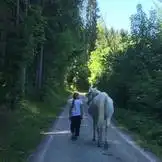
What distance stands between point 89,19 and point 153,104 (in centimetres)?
5912

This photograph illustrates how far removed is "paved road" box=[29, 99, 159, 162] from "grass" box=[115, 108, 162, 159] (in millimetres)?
535

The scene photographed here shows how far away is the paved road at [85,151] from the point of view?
49.5 feet

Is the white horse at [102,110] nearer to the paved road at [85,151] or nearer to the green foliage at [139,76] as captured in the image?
the paved road at [85,151]

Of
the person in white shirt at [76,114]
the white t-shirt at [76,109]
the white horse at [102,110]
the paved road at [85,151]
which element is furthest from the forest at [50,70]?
the white horse at [102,110]

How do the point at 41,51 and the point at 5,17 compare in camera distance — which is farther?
the point at 41,51

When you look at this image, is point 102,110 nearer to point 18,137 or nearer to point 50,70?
point 18,137

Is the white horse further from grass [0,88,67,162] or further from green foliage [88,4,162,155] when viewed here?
green foliage [88,4,162,155]

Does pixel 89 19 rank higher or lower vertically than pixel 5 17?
higher

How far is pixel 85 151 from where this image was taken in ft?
54.5

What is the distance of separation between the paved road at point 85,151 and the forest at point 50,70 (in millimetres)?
512

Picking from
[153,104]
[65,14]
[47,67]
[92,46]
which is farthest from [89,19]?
[153,104]

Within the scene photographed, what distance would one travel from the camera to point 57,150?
16.9 m

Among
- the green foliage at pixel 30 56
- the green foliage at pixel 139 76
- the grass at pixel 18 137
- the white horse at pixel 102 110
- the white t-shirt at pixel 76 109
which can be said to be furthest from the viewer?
the green foliage at pixel 139 76

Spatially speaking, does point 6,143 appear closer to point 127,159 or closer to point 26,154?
point 26,154
